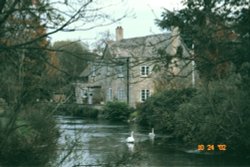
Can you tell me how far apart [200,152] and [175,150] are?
163cm

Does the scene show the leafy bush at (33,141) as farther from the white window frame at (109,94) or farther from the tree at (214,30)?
the white window frame at (109,94)

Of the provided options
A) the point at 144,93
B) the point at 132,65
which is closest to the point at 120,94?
the point at 144,93

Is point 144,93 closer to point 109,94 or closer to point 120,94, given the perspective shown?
point 120,94

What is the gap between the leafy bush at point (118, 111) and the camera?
4875cm

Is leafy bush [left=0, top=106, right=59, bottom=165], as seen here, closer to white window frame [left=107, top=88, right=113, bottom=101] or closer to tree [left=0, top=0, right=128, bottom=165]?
tree [left=0, top=0, right=128, bottom=165]

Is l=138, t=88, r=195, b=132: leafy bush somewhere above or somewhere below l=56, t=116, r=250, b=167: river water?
above

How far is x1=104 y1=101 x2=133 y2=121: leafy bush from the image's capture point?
48750mm

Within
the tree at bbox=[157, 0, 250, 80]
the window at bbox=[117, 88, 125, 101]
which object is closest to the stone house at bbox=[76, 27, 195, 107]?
the tree at bbox=[157, 0, 250, 80]

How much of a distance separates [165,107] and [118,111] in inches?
544

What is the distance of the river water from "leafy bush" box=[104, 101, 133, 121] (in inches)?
627

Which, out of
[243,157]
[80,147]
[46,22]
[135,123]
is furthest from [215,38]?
[135,123]

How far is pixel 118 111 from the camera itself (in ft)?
161
